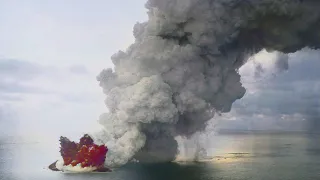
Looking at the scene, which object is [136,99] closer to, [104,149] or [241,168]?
[104,149]

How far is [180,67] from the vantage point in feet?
224

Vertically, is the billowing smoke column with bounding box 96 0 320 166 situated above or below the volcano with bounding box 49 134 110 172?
above

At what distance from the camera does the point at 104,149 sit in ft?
215

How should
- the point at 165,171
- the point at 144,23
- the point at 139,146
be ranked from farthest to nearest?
the point at 144,23 → the point at 139,146 → the point at 165,171

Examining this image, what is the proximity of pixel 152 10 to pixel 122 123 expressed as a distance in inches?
767

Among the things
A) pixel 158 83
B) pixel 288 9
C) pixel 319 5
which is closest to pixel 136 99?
pixel 158 83

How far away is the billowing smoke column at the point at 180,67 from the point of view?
219 feet

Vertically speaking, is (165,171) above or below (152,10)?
below

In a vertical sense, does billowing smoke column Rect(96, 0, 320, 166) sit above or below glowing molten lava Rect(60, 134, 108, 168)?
above

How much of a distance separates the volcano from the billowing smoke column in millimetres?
2984

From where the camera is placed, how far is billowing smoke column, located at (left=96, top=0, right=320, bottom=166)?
66.7 metres

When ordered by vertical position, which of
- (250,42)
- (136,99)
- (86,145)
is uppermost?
(250,42)

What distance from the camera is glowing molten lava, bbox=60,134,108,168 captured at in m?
64.6

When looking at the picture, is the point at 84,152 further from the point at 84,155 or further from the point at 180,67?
the point at 180,67
